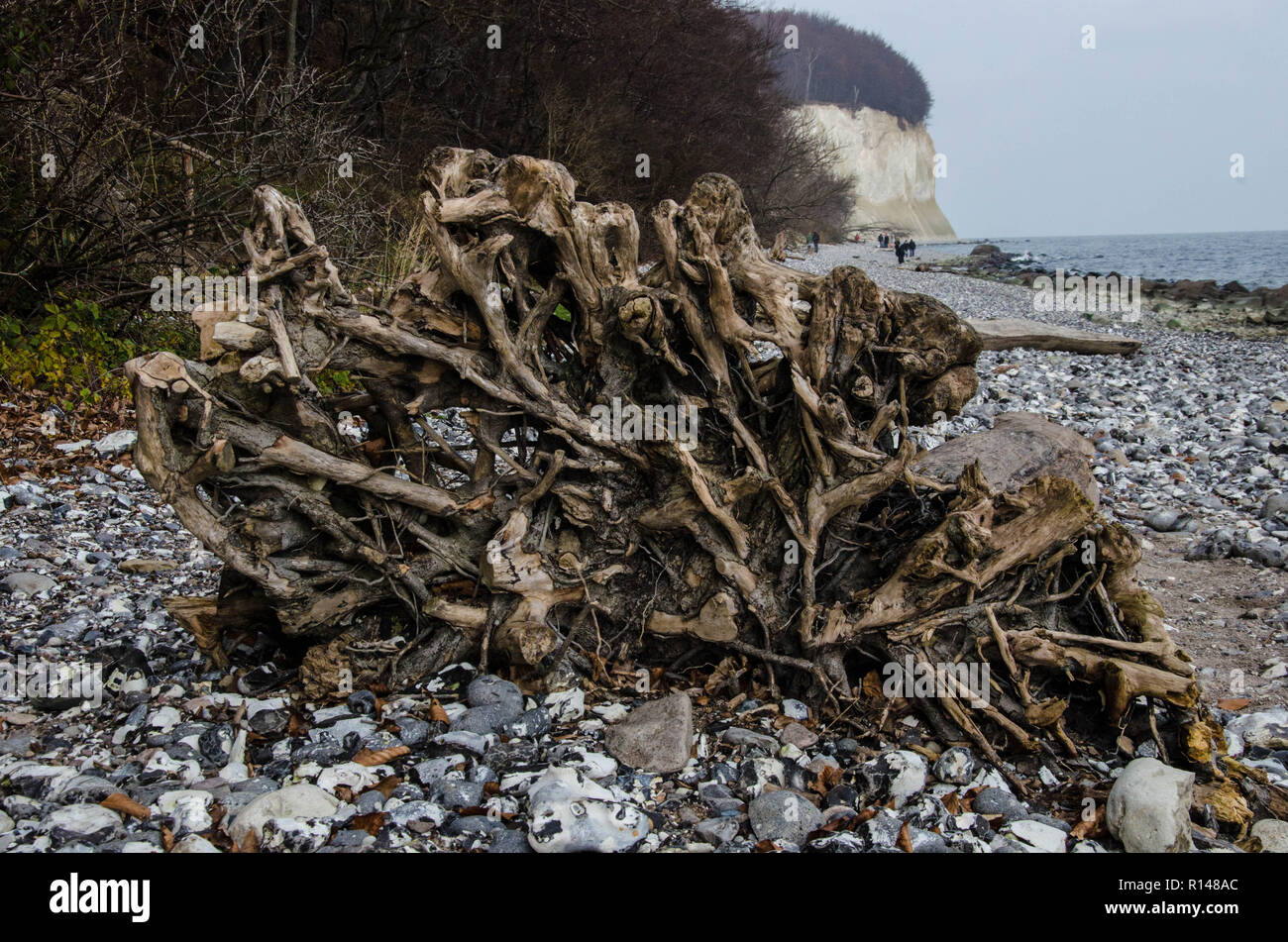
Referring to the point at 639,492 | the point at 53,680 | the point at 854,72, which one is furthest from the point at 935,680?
the point at 854,72

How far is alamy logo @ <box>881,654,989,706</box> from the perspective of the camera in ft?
13.6

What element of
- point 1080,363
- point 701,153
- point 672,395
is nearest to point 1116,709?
point 672,395

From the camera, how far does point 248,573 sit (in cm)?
402

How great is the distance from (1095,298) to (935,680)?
28006 millimetres

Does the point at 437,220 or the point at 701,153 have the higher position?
the point at 701,153

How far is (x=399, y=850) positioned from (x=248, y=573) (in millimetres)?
1517

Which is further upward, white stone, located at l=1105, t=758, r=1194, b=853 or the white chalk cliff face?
the white chalk cliff face

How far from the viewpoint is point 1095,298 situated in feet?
92.8

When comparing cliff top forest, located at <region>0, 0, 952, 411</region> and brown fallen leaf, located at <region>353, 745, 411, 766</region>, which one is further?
cliff top forest, located at <region>0, 0, 952, 411</region>

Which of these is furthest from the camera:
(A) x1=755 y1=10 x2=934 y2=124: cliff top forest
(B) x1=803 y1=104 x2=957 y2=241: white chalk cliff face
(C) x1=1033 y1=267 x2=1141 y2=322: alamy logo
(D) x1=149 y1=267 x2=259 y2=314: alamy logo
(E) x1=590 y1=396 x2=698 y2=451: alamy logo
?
(A) x1=755 y1=10 x2=934 y2=124: cliff top forest

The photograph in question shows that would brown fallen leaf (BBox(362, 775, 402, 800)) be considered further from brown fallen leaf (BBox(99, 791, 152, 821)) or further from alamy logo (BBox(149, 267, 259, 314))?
alamy logo (BBox(149, 267, 259, 314))

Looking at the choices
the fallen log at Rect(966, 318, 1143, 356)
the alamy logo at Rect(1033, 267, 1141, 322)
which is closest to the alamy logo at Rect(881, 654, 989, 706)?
the fallen log at Rect(966, 318, 1143, 356)

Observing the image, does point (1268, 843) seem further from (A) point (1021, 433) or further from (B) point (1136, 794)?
(A) point (1021, 433)

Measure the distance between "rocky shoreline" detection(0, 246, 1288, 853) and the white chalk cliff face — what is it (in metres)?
88.3
